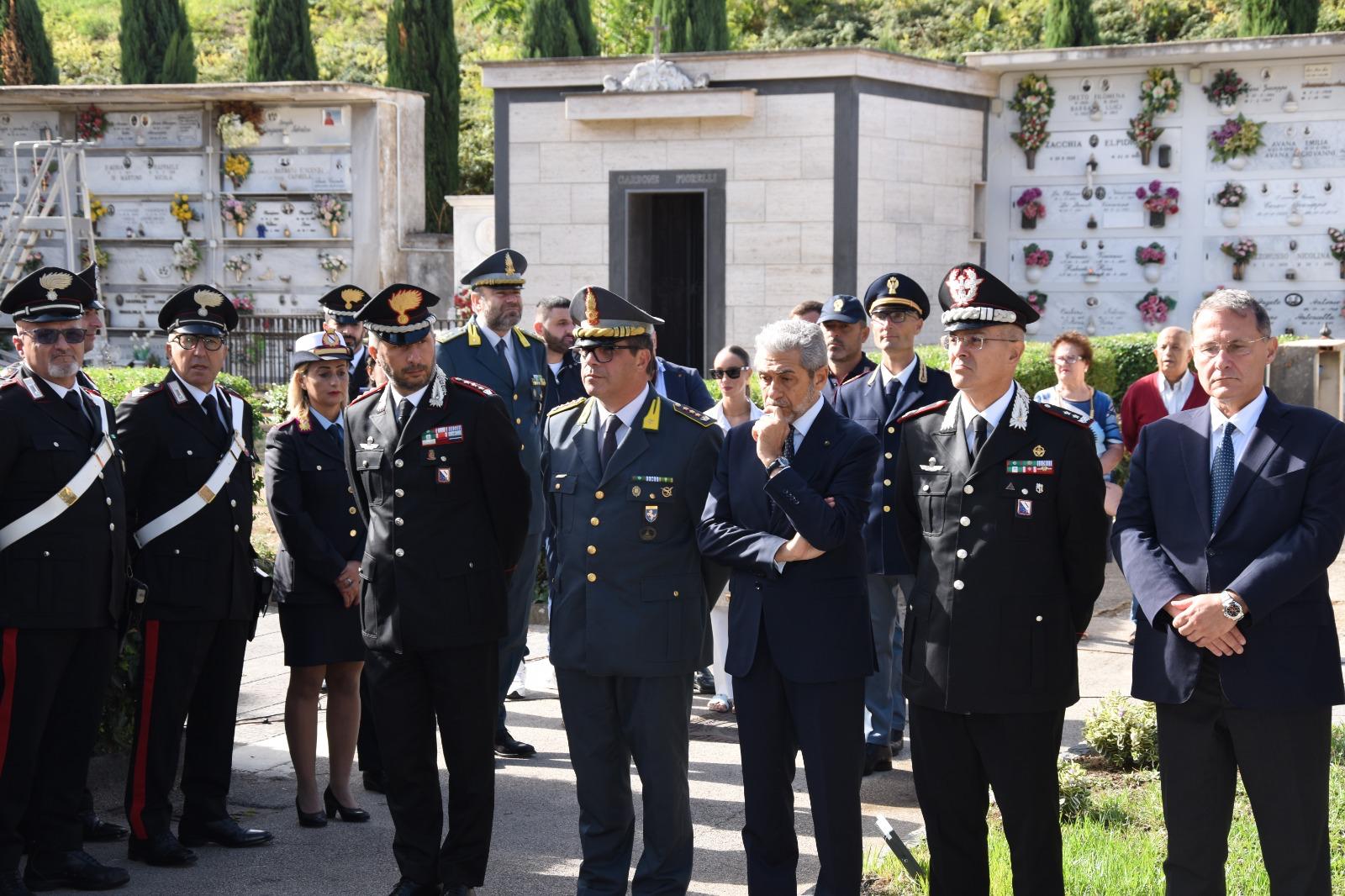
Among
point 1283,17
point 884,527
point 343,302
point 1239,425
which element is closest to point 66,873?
point 343,302

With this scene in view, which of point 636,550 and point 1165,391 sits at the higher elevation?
point 1165,391

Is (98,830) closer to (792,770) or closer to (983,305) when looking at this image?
(792,770)

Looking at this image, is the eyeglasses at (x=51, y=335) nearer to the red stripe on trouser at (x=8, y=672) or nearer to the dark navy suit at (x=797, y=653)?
the red stripe on trouser at (x=8, y=672)

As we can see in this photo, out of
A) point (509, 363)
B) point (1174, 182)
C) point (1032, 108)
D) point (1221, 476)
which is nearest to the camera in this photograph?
point (1221, 476)

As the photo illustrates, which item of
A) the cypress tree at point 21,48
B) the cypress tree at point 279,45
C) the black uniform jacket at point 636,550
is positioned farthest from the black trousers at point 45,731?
the cypress tree at point 21,48

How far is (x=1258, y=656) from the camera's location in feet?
13.2

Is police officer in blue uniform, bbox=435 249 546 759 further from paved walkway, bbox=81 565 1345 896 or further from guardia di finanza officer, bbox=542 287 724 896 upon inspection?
guardia di finanza officer, bbox=542 287 724 896

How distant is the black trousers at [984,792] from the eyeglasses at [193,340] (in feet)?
9.54

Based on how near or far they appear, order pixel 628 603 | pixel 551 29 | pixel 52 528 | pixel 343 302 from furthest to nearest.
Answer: pixel 551 29, pixel 343 302, pixel 52 528, pixel 628 603

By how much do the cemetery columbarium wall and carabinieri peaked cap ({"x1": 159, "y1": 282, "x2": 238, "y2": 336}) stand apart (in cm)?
1417

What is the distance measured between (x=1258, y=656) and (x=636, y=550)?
1.79m

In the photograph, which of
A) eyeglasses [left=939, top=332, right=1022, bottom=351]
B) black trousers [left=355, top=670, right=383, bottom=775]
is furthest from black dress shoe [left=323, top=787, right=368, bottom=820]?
eyeglasses [left=939, top=332, right=1022, bottom=351]

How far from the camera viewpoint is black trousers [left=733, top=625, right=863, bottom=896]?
4527mm

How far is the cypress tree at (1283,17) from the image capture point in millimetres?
20797
